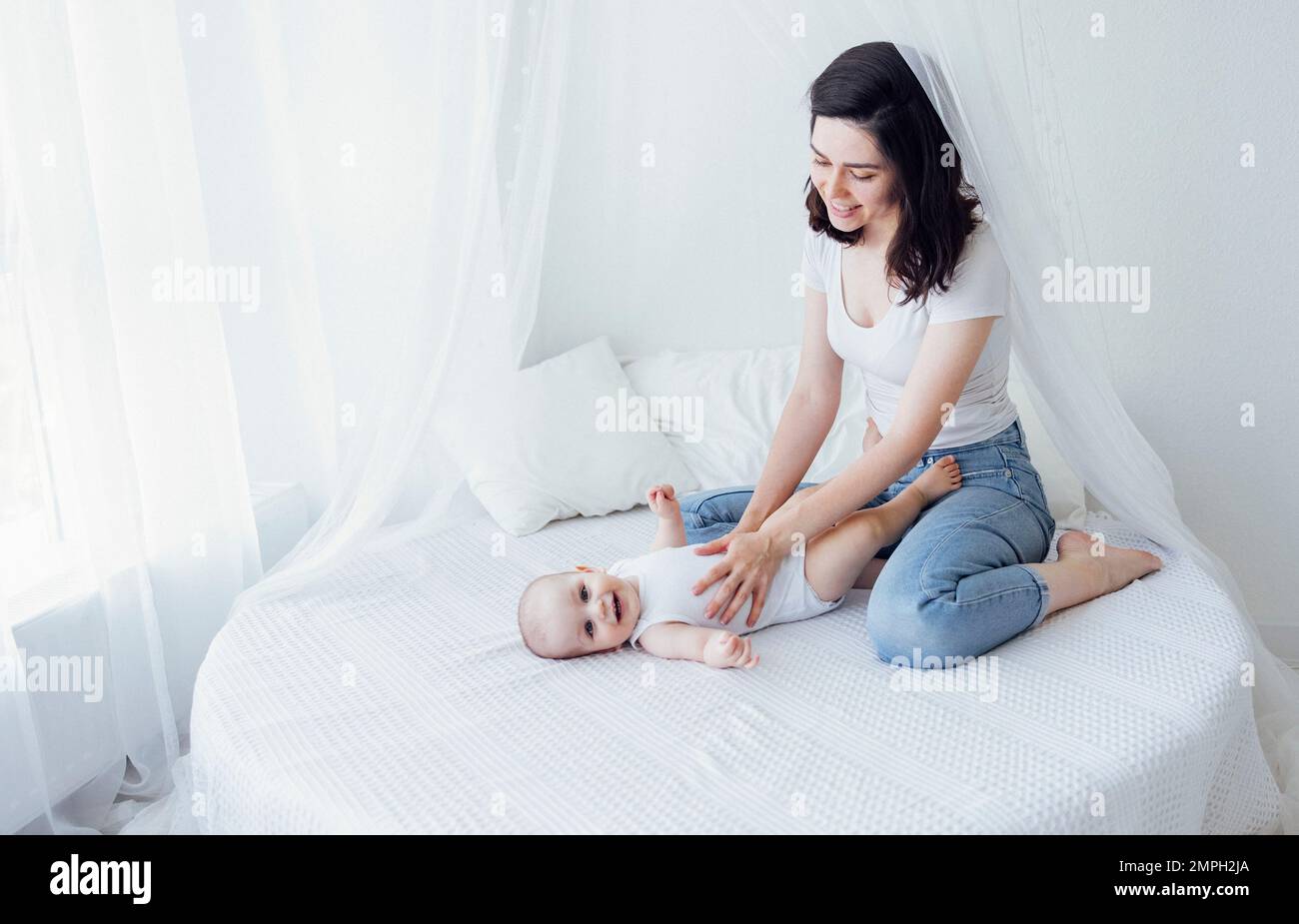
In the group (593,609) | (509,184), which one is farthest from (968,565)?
(509,184)

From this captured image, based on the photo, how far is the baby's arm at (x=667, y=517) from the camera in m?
2.08

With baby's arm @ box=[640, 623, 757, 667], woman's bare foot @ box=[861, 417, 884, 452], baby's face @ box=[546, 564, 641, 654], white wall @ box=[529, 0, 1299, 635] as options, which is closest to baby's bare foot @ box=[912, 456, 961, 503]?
woman's bare foot @ box=[861, 417, 884, 452]

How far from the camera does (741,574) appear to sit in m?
1.92

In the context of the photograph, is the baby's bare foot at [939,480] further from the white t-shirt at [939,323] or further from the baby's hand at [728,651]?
the baby's hand at [728,651]

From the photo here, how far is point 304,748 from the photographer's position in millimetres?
1654

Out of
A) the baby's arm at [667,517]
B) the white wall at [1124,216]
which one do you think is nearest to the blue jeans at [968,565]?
the baby's arm at [667,517]

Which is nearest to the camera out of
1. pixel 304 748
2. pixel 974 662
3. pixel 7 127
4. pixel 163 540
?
pixel 304 748

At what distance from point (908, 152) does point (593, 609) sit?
96 centimetres

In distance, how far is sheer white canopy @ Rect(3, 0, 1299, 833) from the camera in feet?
6.24

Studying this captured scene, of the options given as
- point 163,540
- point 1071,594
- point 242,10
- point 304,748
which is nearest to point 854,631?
point 1071,594

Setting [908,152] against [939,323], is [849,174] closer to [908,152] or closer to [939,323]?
[908,152]

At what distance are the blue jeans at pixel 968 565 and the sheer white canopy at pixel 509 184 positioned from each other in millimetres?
161
